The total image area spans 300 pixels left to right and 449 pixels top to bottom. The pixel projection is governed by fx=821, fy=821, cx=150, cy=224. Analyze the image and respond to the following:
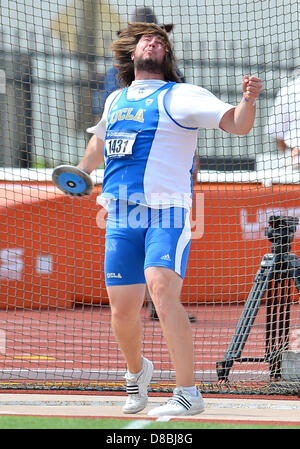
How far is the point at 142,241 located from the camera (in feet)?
14.3

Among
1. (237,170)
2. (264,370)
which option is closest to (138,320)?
(264,370)

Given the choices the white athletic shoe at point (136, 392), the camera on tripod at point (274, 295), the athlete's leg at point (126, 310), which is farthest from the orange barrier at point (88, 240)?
the athlete's leg at point (126, 310)

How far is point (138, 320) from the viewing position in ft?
14.6

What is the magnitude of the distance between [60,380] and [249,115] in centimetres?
246

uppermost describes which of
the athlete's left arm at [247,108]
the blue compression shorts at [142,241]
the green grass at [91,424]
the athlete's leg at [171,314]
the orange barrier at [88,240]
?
the orange barrier at [88,240]

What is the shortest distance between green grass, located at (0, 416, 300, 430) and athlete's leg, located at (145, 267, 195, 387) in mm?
291

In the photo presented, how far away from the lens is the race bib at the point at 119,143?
432 centimetres

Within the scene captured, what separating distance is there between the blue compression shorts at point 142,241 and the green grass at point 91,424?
0.72 meters

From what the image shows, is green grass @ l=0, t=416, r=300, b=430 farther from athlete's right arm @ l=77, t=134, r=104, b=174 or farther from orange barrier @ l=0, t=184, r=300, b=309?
orange barrier @ l=0, t=184, r=300, b=309

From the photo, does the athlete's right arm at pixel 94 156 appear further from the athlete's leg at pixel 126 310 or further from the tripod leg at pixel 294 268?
the tripod leg at pixel 294 268

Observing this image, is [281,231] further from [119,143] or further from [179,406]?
[179,406]

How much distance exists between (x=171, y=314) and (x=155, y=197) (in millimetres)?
611

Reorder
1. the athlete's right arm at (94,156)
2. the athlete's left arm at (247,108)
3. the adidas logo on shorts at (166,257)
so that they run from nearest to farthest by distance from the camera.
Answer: the athlete's left arm at (247,108) → the adidas logo on shorts at (166,257) → the athlete's right arm at (94,156)
